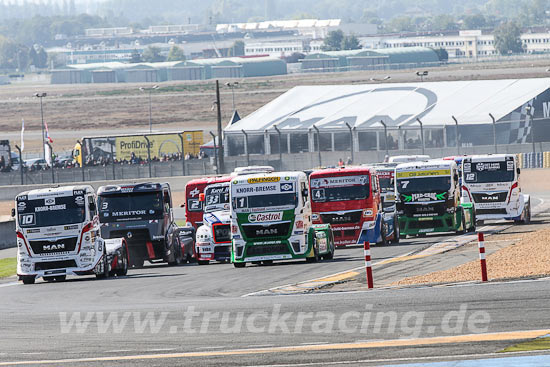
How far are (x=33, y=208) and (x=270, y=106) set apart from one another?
5641 centimetres

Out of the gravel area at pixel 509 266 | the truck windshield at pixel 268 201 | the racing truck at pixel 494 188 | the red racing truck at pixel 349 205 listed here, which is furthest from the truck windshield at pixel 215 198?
the racing truck at pixel 494 188

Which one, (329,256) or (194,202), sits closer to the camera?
(329,256)

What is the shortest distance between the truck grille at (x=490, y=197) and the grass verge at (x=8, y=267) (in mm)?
17003

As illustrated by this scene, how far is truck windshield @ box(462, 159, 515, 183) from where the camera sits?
40531 millimetres

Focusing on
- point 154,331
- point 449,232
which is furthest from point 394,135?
point 154,331

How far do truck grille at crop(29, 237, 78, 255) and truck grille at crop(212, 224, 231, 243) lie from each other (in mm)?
5107

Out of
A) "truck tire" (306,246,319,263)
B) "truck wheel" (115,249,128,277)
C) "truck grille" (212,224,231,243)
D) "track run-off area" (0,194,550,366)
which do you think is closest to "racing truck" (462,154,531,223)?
"truck grille" (212,224,231,243)

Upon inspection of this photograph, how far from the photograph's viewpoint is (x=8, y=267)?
35.6 meters

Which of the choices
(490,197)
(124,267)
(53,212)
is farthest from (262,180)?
(490,197)

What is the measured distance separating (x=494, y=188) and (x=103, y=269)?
17.4 m

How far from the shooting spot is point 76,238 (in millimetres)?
28031

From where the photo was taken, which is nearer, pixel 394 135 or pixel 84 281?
pixel 84 281

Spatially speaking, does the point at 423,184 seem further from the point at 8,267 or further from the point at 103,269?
the point at 8,267

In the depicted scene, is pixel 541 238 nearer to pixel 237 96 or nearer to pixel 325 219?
pixel 325 219
